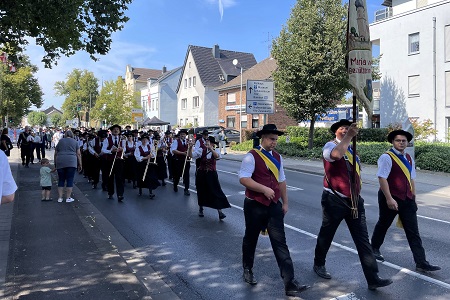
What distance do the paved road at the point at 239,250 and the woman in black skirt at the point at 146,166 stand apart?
519mm

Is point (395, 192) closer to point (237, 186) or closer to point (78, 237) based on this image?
point (78, 237)

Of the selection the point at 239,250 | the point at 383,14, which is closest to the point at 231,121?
the point at 383,14

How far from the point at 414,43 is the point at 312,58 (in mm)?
10983

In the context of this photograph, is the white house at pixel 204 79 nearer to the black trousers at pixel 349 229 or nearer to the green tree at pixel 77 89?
the green tree at pixel 77 89

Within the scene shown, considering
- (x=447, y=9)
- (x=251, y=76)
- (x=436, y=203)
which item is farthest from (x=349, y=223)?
(x=251, y=76)

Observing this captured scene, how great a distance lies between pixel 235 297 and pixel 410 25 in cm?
3025

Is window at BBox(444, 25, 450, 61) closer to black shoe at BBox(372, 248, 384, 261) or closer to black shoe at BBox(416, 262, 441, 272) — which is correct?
black shoe at BBox(372, 248, 384, 261)

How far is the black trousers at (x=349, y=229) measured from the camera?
14.8 feet

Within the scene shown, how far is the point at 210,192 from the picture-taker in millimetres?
8219

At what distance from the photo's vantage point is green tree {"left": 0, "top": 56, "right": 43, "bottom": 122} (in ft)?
137

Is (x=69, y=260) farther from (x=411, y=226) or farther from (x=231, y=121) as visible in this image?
(x=231, y=121)

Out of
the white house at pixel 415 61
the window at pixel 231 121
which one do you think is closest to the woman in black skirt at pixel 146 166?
the white house at pixel 415 61

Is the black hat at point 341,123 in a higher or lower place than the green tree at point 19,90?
lower

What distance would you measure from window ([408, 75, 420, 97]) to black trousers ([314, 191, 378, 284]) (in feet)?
90.5
